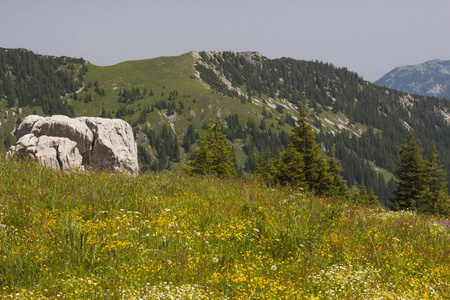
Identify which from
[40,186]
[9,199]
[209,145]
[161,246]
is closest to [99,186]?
[40,186]

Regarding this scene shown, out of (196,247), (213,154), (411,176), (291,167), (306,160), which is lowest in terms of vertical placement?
(411,176)

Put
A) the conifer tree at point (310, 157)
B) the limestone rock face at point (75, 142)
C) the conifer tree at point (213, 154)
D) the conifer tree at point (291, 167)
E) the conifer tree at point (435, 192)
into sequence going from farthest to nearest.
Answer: the conifer tree at point (213, 154)
the conifer tree at point (435, 192)
the conifer tree at point (310, 157)
the conifer tree at point (291, 167)
the limestone rock face at point (75, 142)

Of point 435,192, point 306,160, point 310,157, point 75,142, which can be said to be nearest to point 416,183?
point 435,192

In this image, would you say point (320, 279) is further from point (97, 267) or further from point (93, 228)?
point (93, 228)

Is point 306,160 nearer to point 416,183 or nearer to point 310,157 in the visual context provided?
point 310,157

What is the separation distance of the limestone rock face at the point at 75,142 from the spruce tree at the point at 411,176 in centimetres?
3888

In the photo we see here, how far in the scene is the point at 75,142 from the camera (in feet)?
76.6

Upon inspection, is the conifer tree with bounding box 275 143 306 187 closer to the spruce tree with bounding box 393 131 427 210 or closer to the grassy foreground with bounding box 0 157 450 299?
the spruce tree with bounding box 393 131 427 210

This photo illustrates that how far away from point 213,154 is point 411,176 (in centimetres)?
3141

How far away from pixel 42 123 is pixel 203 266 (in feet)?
75.9

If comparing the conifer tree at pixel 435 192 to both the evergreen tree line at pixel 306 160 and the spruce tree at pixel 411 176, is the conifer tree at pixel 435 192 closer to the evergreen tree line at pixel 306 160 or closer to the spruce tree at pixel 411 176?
the spruce tree at pixel 411 176

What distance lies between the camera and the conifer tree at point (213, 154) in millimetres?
53881

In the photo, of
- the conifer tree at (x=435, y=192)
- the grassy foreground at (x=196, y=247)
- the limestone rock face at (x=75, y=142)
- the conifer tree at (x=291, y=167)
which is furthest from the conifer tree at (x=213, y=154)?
the grassy foreground at (x=196, y=247)

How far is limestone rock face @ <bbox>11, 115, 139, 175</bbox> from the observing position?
21.3 meters
